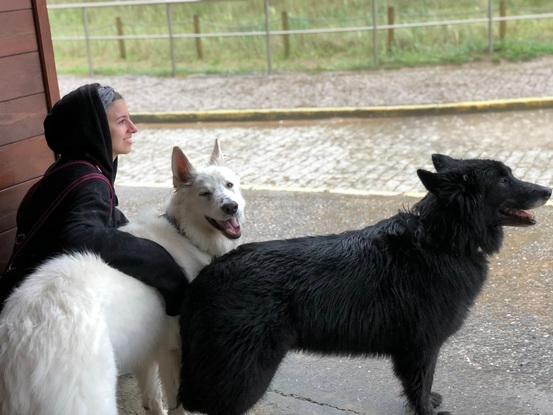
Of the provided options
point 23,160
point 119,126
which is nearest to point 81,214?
point 119,126

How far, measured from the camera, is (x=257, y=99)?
40.3 feet

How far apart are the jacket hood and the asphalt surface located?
5.15 feet

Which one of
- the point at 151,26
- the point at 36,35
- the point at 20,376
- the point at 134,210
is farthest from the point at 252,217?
the point at 151,26

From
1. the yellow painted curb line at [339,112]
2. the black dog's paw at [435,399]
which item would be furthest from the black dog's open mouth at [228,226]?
the yellow painted curb line at [339,112]

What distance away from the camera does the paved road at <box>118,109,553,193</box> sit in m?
7.93

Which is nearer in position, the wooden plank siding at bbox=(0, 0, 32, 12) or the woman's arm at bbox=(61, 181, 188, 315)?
the woman's arm at bbox=(61, 181, 188, 315)

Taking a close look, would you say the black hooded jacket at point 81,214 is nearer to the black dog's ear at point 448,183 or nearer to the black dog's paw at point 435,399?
the black dog's ear at point 448,183

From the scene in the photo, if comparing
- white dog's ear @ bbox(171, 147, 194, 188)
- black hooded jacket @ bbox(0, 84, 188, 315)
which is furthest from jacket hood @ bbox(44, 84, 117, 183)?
white dog's ear @ bbox(171, 147, 194, 188)

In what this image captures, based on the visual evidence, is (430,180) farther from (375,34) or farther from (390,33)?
(390,33)

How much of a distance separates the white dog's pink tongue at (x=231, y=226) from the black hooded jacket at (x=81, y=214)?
0.34 m

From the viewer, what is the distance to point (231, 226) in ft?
11.8

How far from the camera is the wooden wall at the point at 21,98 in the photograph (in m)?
4.30

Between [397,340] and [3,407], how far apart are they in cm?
185

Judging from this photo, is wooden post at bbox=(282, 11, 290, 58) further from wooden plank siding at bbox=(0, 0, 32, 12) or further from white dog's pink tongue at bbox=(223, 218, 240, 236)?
white dog's pink tongue at bbox=(223, 218, 240, 236)
